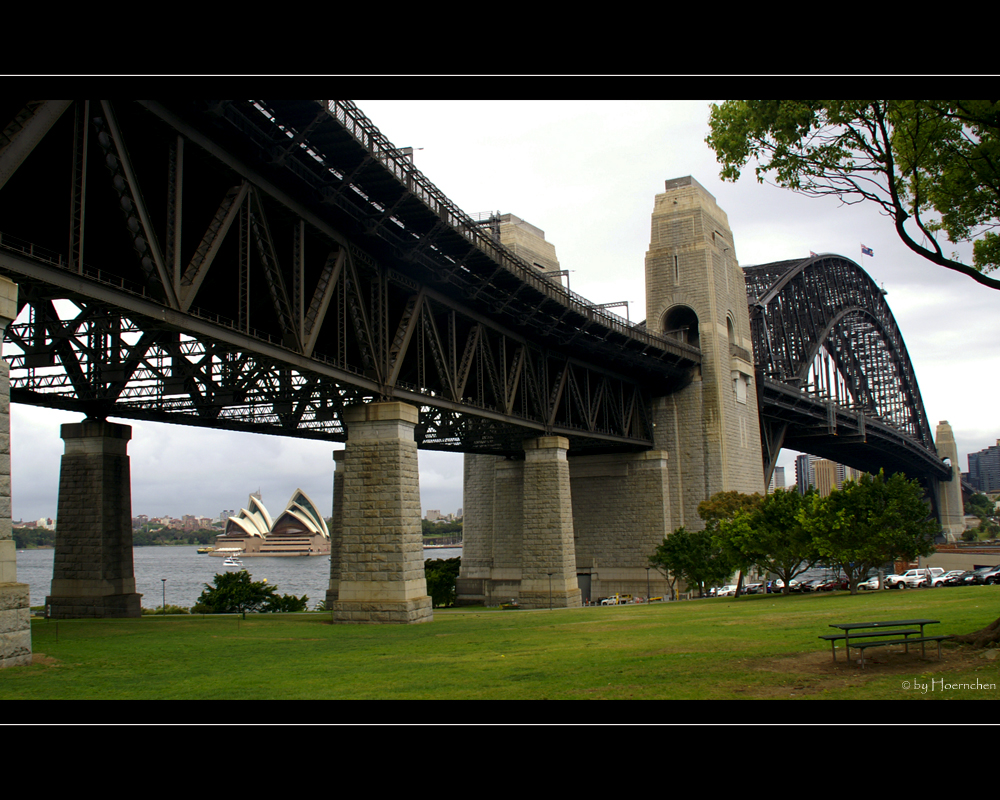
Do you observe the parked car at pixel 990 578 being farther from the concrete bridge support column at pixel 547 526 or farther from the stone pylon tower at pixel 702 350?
the concrete bridge support column at pixel 547 526

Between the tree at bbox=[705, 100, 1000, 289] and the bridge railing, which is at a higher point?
the bridge railing

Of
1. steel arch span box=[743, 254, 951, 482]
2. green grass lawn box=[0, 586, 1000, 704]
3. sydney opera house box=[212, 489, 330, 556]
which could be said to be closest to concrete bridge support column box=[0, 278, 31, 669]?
green grass lawn box=[0, 586, 1000, 704]

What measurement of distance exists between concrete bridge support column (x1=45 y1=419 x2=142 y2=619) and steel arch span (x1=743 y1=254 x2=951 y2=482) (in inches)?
2319

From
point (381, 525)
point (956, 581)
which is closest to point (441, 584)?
point (956, 581)

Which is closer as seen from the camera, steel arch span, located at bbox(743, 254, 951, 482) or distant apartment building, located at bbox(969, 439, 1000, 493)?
steel arch span, located at bbox(743, 254, 951, 482)

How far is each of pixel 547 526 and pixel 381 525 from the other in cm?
2020

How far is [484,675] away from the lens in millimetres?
14242

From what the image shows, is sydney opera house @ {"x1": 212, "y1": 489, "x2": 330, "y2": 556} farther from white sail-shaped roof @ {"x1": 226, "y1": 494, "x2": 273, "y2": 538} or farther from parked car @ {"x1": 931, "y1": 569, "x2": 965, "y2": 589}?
parked car @ {"x1": 931, "y1": 569, "x2": 965, "y2": 589}

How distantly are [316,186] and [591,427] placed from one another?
106ft

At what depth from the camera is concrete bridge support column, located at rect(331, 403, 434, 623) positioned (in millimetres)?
28469
